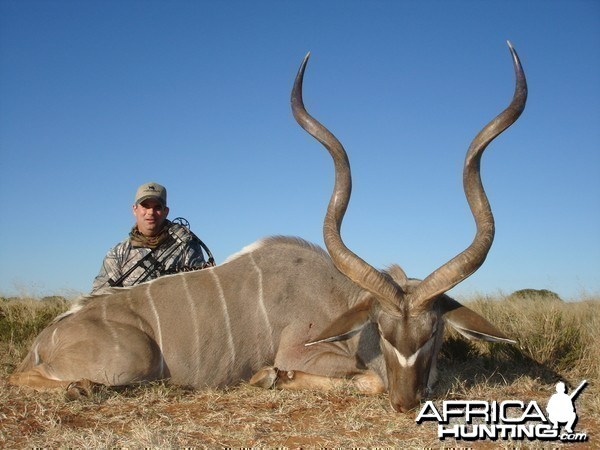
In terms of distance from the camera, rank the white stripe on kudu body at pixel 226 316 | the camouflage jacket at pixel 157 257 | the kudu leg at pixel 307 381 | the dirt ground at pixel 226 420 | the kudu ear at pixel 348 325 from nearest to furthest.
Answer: the dirt ground at pixel 226 420, the kudu ear at pixel 348 325, the kudu leg at pixel 307 381, the white stripe on kudu body at pixel 226 316, the camouflage jacket at pixel 157 257

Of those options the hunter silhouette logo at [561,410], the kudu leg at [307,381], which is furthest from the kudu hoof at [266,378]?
the hunter silhouette logo at [561,410]

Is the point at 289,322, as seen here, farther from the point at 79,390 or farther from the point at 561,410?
the point at 561,410

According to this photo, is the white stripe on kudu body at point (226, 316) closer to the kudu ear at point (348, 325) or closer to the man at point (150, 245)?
the kudu ear at point (348, 325)

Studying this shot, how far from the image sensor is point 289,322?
4281mm

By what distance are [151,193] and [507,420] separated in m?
3.76

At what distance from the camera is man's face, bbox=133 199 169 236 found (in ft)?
18.5

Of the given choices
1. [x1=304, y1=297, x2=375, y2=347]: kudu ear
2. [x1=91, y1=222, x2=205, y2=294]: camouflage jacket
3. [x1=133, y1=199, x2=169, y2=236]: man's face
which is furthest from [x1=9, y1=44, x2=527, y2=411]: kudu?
[x1=133, y1=199, x2=169, y2=236]: man's face

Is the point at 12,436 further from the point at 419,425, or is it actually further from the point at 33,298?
the point at 33,298

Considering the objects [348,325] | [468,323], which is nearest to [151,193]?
[348,325]

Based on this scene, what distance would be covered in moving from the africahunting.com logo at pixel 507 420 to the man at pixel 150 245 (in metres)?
2.83

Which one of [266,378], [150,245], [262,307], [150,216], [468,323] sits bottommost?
[266,378]

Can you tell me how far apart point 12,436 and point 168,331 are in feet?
4.48

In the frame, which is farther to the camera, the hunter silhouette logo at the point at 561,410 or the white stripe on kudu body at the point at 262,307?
the white stripe on kudu body at the point at 262,307

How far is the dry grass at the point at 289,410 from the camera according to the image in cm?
281
